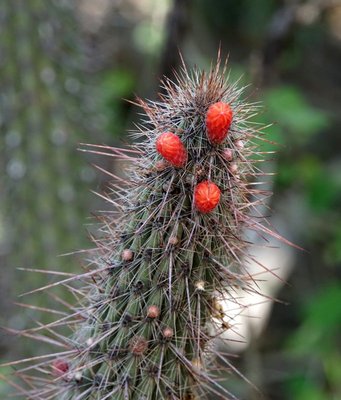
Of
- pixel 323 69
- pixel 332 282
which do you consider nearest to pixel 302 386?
pixel 332 282

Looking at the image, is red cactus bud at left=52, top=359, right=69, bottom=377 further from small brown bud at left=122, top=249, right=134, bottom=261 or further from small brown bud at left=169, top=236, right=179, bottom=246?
small brown bud at left=169, top=236, right=179, bottom=246

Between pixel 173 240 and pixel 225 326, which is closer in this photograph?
pixel 173 240

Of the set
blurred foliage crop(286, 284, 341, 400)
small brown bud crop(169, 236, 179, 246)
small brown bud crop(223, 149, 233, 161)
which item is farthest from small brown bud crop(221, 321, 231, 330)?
blurred foliage crop(286, 284, 341, 400)

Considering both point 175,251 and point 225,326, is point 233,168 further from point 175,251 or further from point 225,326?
point 225,326

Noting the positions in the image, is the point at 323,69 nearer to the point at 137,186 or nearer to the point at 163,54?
the point at 163,54

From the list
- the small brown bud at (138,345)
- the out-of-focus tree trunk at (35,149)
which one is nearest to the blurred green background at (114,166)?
the out-of-focus tree trunk at (35,149)

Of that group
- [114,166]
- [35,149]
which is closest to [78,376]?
[35,149]
